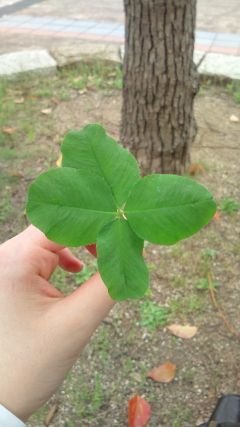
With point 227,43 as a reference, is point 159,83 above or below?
above

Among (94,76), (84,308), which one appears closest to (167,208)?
(84,308)

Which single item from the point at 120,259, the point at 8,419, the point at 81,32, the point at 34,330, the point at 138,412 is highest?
the point at 120,259

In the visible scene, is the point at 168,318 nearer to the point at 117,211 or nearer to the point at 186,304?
the point at 186,304

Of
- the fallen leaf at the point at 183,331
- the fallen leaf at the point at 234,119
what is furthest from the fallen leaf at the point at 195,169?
the fallen leaf at the point at 183,331

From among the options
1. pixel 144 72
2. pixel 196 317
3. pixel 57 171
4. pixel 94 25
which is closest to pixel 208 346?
pixel 196 317

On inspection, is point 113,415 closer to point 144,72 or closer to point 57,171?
point 57,171

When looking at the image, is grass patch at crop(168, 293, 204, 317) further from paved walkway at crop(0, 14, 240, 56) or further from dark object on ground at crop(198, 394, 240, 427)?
paved walkway at crop(0, 14, 240, 56)
